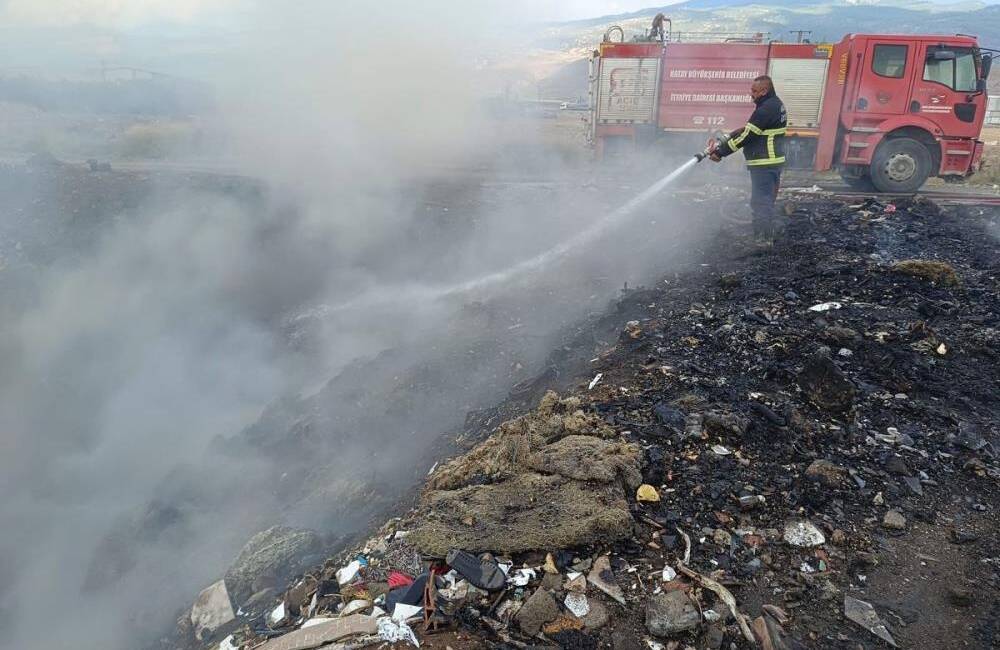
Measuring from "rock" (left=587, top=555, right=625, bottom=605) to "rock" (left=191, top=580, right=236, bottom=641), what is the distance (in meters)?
2.01

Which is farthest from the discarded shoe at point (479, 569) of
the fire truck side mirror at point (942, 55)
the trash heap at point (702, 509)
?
the fire truck side mirror at point (942, 55)

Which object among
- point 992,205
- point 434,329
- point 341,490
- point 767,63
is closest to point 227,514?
point 341,490

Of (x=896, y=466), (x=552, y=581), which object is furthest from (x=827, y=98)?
(x=552, y=581)

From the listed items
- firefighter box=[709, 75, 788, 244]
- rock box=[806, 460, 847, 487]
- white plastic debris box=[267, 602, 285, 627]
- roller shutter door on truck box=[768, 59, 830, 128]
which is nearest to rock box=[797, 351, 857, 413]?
rock box=[806, 460, 847, 487]

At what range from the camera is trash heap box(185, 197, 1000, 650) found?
6.91ft

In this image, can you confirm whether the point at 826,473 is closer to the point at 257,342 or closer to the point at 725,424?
the point at 725,424

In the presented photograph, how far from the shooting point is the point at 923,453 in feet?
9.46

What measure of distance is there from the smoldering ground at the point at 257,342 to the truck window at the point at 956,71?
4.80 meters

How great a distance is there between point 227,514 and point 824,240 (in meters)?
6.48

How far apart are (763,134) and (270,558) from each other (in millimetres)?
5588

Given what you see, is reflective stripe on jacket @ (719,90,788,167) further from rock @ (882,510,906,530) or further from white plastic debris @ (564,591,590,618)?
white plastic debris @ (564,591,590,618)

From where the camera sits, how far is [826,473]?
2705 mm

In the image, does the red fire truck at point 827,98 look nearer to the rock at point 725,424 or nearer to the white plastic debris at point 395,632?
the rock at point 725,424

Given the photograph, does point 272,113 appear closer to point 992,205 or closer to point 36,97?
point 992,205
